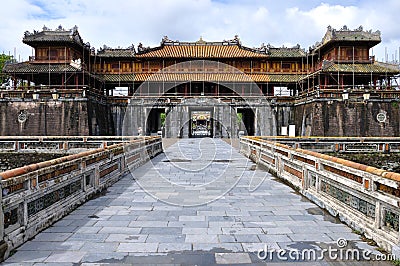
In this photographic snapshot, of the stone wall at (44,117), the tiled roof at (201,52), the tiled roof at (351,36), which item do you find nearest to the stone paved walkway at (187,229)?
the stone wall at (44,117)

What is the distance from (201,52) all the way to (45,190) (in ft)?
114

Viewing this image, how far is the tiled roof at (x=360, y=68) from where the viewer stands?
3256 cm

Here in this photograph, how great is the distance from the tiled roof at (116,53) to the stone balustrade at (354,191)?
3190 centimetres

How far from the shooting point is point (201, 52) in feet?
127

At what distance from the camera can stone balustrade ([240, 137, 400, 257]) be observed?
4469mm

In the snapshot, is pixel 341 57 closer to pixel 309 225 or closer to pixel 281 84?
pixel 281 84

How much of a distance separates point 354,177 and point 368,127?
2728cm

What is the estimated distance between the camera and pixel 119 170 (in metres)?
10.4

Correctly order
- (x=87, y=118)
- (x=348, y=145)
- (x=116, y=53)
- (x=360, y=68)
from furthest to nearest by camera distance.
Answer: (x=116, y=53), (x=360, y=68), (x=87, y=118), (x=348, y=145)

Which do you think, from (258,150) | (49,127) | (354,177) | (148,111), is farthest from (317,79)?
(354,177)

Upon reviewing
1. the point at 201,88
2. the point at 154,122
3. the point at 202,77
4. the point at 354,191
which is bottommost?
the point at 354,191

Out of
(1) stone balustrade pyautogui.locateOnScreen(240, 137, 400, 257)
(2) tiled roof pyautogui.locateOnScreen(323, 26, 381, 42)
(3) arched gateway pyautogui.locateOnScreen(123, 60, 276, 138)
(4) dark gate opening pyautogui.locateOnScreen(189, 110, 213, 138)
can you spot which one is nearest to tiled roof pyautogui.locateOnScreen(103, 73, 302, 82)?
(3) arched gateway pyautogui.locateOnScreen(123, 60, 276, 138)

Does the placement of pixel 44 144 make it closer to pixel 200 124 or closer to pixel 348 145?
pixel 348 145
